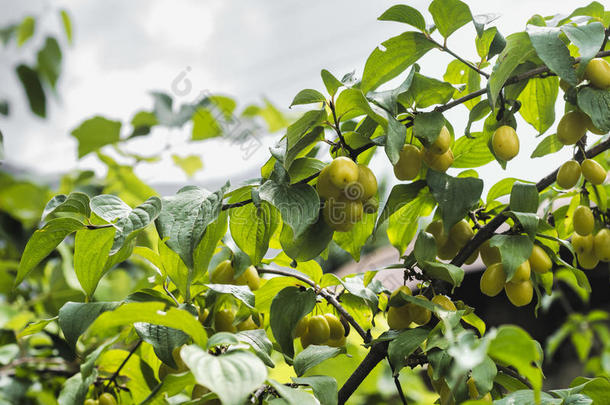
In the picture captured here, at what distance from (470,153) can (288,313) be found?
256mm

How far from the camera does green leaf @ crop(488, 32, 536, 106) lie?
409 mm

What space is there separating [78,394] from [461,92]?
49 cm

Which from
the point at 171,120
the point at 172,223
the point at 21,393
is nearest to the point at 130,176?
the point at 171,120

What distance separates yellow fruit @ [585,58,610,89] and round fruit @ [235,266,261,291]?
1.26 feet

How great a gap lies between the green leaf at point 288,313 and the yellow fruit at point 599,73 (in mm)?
315

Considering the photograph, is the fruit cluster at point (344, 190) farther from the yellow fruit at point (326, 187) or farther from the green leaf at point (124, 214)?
the green leaf at point (124, 214)

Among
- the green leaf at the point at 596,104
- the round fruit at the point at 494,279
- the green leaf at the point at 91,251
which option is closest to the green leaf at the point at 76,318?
the green leaf at the point at 91,251

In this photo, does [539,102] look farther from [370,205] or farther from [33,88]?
[33,88]

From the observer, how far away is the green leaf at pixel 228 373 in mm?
285

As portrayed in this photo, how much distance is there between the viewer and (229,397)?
0.28 m

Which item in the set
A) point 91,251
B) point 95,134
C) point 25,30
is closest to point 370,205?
point 91,251

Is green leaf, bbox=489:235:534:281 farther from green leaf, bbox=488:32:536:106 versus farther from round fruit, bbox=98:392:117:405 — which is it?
round fruit, bbox=98:392:117:405

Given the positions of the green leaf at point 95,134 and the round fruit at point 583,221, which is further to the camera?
the green leaf at point 95,134

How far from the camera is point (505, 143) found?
453 mm
